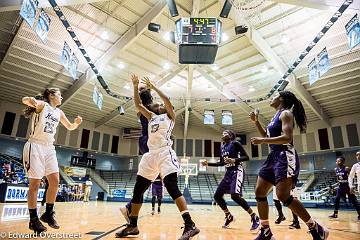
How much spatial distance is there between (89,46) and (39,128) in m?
11.0

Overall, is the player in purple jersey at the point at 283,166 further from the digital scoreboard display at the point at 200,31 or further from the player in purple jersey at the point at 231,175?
the digital scoreboard display at the point at 200,31

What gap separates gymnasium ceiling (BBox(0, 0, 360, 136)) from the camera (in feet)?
36.0

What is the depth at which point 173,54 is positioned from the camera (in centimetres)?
1421

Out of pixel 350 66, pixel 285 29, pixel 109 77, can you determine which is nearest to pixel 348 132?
pixel 350 66

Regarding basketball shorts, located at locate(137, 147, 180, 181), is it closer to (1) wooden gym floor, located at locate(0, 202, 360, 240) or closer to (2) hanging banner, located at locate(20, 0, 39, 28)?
(1) wooden gym floor, located at locate(0, 202, 360, 240)

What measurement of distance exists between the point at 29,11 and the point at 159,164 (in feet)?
19.8

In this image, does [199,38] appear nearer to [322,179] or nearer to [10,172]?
[10,172]

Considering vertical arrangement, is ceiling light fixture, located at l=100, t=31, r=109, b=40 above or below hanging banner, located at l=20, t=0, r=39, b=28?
above

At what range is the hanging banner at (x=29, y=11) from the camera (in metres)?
6.26

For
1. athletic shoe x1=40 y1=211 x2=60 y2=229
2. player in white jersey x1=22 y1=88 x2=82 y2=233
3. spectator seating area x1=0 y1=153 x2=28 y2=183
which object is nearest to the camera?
player in white jersey x1=22 y1=88 x2=82 y2=233

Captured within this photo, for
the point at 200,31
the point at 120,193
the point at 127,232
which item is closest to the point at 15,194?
the point at 200,31

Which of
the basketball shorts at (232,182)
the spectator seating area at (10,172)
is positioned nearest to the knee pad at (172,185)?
the basketball shorts at (232,182)

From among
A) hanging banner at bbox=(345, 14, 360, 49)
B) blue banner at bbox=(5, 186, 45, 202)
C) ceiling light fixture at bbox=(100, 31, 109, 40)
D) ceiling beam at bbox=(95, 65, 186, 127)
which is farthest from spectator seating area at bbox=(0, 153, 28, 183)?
hanging banner at bbox=(345, 14, 360, 49)

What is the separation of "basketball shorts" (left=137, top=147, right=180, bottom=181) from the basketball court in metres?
1.33
